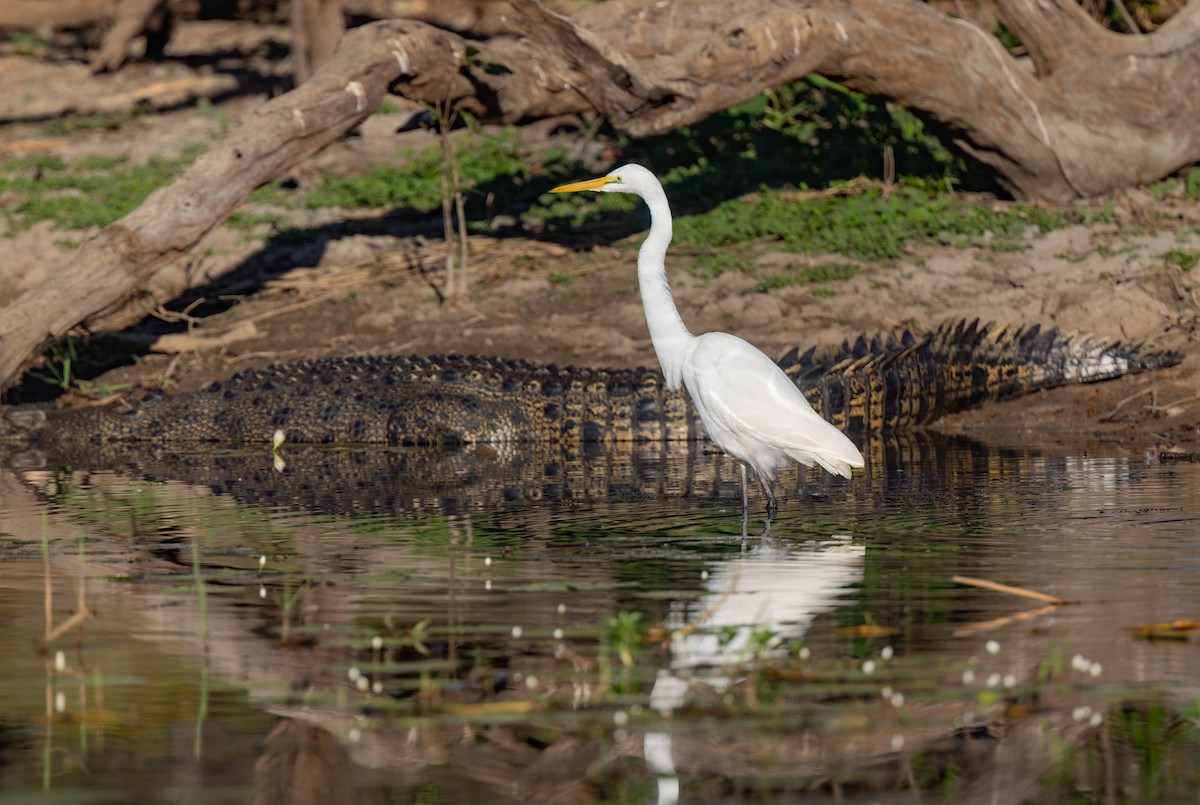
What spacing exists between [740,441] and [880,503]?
0.65 metres

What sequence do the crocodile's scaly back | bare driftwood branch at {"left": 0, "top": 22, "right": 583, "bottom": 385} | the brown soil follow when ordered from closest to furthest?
the crocodile's scaly back → bare driftwood branch at {"left": 0, "top": 22, "right": 583, "bottom": 385} → the brown soil

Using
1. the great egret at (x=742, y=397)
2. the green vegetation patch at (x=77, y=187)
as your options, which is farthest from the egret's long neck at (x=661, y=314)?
the green vegetation patch at (x=77, y=187)

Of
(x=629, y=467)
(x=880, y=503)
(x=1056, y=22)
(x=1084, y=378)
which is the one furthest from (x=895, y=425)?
(x=1056, y=22)

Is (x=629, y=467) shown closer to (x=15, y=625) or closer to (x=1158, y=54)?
(x=15, y=625)

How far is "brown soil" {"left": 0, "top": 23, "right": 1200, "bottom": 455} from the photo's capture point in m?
9.04

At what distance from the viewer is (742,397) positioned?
585cm

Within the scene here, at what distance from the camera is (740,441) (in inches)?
237

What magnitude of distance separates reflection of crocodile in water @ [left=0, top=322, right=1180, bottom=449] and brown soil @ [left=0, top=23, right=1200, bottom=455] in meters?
0.29

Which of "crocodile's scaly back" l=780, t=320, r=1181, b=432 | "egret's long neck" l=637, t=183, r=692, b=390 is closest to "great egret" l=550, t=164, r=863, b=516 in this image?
"egret's long neck" l=637, t=183, r=692, b=390

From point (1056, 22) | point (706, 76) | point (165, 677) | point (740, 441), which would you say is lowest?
point (165, 677)

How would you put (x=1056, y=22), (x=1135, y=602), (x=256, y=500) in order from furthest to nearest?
(x=1056, y=22) → (x=256, y=500) → (x=1135, y=602)

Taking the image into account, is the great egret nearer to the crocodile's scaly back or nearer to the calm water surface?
the calm water surface

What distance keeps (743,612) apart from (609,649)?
0.58 m

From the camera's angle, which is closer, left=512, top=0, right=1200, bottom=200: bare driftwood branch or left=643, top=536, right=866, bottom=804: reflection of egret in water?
left=643, top=536, right=866, bottom=804: reflection of egret in water
